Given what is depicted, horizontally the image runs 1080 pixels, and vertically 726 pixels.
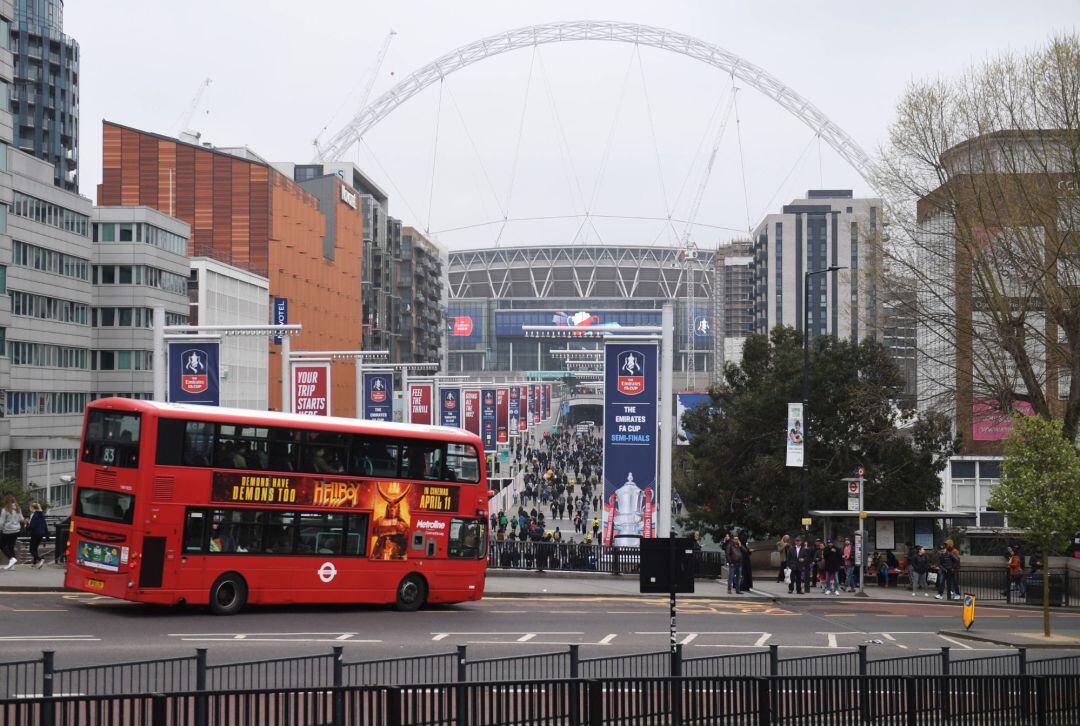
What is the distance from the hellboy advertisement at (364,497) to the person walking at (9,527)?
8.86 meters

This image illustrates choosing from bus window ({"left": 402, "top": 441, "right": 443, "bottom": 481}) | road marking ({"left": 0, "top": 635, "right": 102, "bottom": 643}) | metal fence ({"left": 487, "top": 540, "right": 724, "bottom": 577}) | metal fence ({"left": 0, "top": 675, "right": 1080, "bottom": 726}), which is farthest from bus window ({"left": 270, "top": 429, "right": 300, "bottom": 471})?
metal fence ({"left": 487, "top": 540, "right": 724, "bottom": 577})

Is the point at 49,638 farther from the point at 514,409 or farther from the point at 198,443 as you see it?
the point at 514,409

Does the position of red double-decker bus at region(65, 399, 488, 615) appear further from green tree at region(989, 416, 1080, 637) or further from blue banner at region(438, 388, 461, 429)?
blue banner at region(438, 388, 461, 429)

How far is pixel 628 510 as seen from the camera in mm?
37375

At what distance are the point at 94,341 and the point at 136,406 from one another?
176ft

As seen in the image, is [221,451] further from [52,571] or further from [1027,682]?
[1027,682]

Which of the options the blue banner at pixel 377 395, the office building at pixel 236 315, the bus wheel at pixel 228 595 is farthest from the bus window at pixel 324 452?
the office building at pixel 236 315

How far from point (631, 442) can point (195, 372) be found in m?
12.0

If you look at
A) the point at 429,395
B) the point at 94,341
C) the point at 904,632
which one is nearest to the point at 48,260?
the point at 94,341

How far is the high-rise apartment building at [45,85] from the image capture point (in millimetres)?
126000

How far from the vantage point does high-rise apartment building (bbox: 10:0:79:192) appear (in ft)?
413

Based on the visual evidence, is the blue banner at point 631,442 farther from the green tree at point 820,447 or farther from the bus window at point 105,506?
the bus window at point 105,506

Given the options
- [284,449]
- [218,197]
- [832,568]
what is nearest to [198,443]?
[284,449]

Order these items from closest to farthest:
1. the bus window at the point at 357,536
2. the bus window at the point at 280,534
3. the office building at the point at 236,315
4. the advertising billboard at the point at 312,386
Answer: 1. the bus window at the point at 280,534
2. the bus window at the point at 357,536
3. the advertising billboard at the point at 312,386
4. the office building at the point at 236,315
